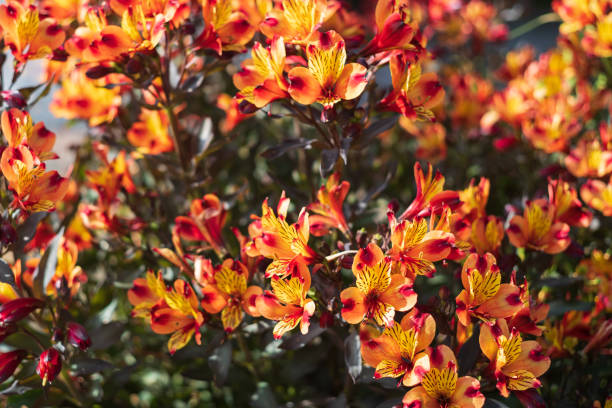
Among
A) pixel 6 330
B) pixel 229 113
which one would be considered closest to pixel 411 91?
pixel 229 113

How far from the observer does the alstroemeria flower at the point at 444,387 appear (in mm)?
773

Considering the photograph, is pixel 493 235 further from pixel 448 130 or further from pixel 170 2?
pixel 448 130

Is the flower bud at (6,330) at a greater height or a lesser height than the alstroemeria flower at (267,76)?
lesser

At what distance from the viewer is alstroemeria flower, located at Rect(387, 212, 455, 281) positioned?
0.81 metres

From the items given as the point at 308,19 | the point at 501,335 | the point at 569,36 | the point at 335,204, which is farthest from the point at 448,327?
the point at 569,36

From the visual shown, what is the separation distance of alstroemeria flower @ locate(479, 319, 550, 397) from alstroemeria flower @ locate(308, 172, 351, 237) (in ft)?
0.98

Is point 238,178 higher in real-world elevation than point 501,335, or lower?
lower

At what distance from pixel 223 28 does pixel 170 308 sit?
523 mm

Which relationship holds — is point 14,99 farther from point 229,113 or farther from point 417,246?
point 417,246

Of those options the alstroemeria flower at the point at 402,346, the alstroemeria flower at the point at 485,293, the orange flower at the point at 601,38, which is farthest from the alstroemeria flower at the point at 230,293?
the orange flower at the point at 601,38

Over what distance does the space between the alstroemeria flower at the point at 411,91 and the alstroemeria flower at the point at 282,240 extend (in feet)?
0.87

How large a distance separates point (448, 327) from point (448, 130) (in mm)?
1095

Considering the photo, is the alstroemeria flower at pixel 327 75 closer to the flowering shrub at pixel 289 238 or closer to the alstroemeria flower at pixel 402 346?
the flowering shrub at pixel 289 238

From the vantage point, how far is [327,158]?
3.22ft
